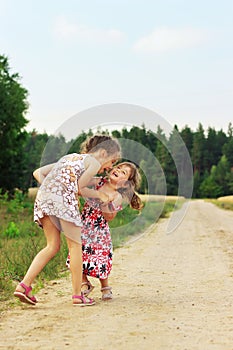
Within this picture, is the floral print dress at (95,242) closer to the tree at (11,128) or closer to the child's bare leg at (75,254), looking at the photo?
the child's bare leg at (75,254)

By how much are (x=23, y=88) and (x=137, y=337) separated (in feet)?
137

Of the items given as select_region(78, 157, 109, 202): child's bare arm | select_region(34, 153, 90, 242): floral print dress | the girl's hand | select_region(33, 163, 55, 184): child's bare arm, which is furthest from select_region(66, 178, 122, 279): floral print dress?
select_region(33, 163, 55, 184): child's bare arm

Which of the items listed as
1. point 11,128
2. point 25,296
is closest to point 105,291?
point 25,296

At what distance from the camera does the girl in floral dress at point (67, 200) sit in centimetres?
482

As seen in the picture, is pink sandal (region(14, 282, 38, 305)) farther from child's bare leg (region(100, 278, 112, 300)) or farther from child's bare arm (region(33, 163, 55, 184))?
child's bare arm (region(33, 163, 55, 184))

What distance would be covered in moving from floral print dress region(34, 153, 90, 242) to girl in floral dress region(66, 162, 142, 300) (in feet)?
1.28

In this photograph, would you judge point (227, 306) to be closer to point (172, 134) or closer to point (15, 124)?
point (172, 134)

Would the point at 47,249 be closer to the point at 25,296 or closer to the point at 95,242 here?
the point at 25,296

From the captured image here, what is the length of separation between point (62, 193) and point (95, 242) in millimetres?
764

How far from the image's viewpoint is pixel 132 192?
5426mm

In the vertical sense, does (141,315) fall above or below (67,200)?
below

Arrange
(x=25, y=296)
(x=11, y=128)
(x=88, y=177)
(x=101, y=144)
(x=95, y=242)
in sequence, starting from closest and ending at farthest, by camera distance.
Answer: (x=25, y=296) → (x=88, y=177) → (x=101, y=144) → (x=95, y=242) → (x=11, y=128)

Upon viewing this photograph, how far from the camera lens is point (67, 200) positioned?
4836 mm

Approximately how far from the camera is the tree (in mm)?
40469
